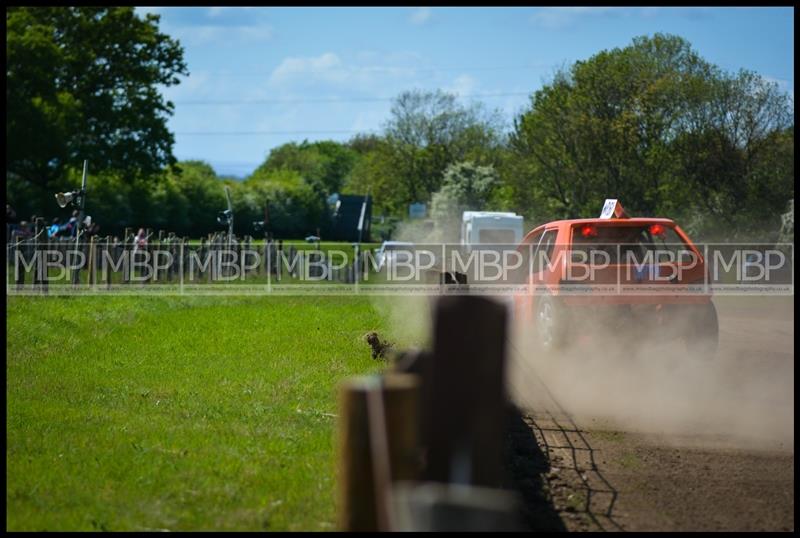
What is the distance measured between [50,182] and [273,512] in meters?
55.9

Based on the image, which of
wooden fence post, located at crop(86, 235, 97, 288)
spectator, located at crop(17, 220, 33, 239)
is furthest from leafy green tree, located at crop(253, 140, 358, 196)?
wooden fence post, located at crop(86, 235, 97, 288)

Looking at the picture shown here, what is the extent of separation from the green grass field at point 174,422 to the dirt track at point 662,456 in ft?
5.19

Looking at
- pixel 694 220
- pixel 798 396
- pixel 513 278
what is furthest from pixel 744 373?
pixel 694 220

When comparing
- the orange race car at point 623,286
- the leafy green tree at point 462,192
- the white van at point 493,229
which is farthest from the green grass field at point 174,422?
the leafy green tree at point 462,192

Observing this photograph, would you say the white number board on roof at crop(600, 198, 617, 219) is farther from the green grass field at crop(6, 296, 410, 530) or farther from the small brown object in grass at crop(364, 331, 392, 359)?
the green grass field at crop(6, 296, 410, 530)

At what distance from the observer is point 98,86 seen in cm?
5912

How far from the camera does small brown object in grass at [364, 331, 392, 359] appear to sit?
46.4ft

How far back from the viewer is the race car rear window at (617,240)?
547 inches

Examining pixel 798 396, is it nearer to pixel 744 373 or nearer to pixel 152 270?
pixel 744 373

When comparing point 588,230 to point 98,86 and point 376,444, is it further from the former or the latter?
point 98,86

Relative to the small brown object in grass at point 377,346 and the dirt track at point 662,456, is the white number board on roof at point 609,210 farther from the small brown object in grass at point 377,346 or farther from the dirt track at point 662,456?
the small brown object in grass at point 377,346

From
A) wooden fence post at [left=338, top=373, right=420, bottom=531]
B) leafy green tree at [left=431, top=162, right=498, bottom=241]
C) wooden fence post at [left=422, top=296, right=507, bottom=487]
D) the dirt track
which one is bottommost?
the dirt track

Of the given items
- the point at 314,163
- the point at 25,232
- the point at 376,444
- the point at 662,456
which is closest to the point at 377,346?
the point at 662,456

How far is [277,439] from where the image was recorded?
8969mm
